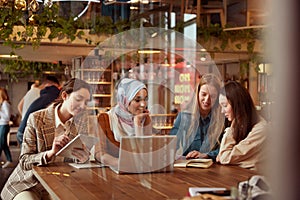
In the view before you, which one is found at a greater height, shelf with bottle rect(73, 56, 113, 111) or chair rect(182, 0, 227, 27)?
chair rect(182, 0, 227, 27)

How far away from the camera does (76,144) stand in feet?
7.91

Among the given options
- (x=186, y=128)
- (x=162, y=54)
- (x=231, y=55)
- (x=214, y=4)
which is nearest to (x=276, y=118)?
(x=186, y=128)

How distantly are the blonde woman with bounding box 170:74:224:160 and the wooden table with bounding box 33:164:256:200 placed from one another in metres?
0.33

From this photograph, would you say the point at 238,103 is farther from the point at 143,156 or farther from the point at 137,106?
the point at 137,106

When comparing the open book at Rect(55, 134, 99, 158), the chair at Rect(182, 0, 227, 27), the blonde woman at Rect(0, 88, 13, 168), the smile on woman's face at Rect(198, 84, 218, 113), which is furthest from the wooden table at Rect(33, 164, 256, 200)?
the blonde woman at Rect(0, 88, 13, 168)

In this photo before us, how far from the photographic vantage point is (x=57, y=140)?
97.3 inches

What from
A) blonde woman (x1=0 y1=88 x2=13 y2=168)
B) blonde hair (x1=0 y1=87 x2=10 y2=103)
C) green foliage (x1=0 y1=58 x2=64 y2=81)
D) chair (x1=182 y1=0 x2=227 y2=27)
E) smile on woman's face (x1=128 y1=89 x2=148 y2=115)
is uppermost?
chair (x1=182 y1=0 x2=227 y2=27)

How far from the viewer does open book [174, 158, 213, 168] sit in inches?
80.4

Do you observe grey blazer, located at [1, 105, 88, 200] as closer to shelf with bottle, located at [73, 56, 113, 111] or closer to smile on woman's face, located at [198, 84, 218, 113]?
shelf with bottle, located at [73, 56, 113, 111]

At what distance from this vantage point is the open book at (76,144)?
238 cm

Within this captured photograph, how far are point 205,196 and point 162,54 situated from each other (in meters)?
4.16

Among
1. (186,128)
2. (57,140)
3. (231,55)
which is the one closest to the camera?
(57,140)

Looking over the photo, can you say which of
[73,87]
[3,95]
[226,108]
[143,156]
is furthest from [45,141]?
[3,95]

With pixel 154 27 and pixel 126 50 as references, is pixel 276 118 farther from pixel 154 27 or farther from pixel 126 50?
pixel 154 27
